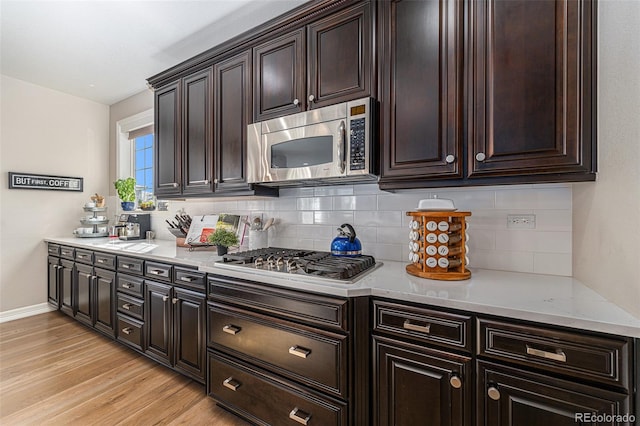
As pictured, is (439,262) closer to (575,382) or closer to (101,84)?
(575,382)

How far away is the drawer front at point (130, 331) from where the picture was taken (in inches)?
91.5

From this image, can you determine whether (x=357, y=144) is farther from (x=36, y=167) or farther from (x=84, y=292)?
(x=36, y=167)

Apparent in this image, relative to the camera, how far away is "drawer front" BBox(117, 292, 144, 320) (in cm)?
231

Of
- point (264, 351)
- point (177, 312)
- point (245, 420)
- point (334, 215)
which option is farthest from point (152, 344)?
point (334, 215)

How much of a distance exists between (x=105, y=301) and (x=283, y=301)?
224cm

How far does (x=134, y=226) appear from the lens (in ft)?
10.8

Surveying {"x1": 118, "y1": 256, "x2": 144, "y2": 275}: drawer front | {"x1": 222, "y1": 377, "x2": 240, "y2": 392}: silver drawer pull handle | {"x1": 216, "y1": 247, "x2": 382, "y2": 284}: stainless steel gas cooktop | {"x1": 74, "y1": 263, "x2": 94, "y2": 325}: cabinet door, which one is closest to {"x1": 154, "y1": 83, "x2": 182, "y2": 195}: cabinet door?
{"x1": 118, "y1": 256, "x2": 144, "y2": 275}: drawer front

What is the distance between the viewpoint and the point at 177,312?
2016mm

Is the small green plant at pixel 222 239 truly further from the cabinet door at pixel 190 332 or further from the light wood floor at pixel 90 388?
the light wood floor at pixel 90 388

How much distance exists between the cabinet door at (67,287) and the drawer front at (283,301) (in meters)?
2.46

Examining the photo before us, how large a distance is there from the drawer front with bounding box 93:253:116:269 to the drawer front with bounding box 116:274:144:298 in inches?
6.0

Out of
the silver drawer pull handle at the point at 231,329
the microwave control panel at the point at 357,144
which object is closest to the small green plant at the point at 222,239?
the silver drawer pull handle at the point at 231,329

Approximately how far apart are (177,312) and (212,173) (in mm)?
1075

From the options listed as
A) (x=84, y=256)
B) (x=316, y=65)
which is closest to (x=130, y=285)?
(x=84, y=256)
